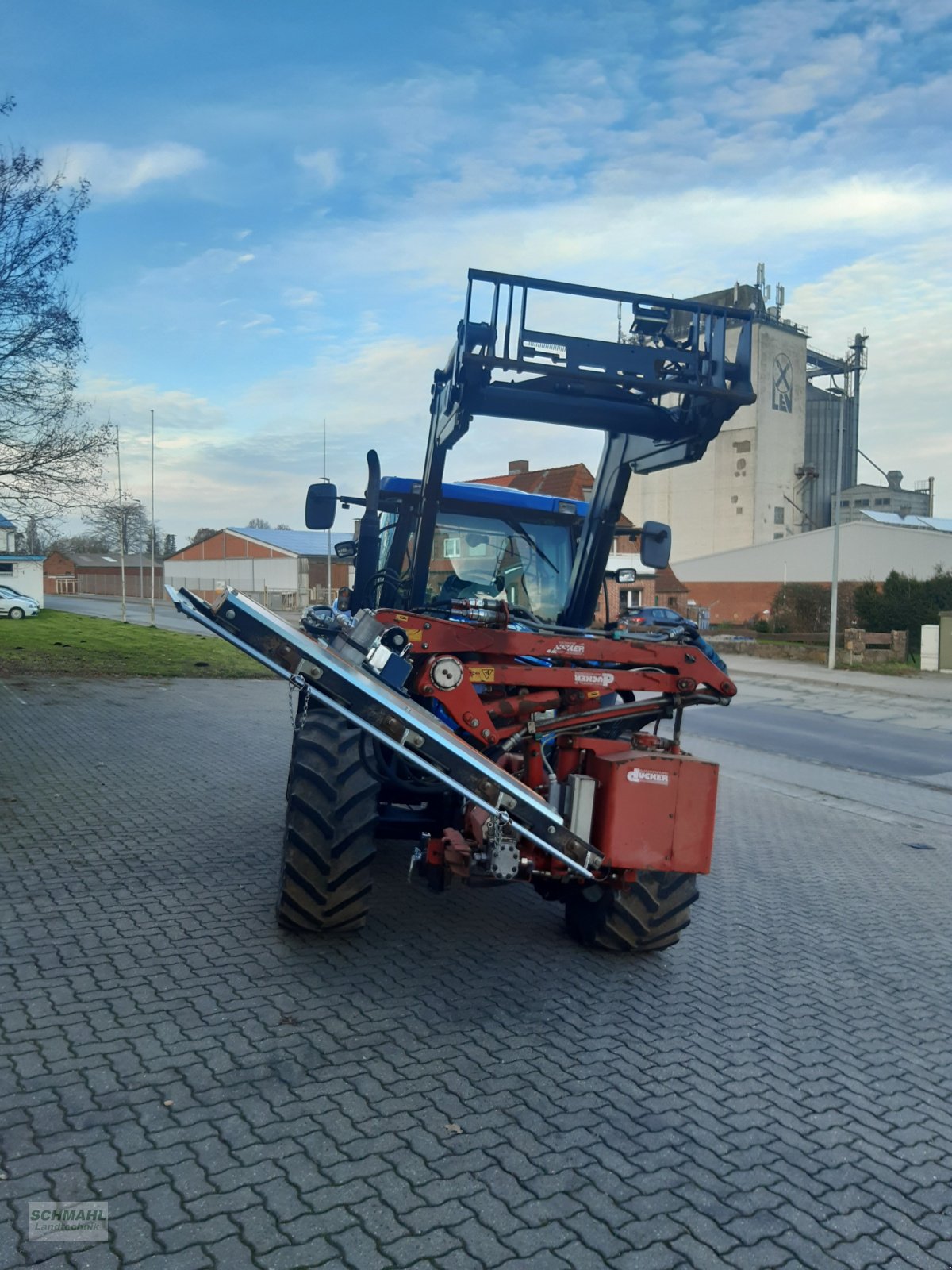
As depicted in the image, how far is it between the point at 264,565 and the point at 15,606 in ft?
106

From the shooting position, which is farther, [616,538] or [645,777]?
[616,538]

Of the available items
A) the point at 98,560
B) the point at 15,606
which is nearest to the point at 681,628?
the point at 15,606

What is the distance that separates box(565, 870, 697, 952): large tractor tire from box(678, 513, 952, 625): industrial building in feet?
119

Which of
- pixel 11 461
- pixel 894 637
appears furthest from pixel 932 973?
pixel 894 637

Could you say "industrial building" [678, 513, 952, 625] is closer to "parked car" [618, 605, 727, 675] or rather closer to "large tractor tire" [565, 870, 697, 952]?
"parked car" [618, 605, 727, 675]

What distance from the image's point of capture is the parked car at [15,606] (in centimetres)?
3775

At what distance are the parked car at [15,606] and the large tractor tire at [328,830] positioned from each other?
3650 centimetres

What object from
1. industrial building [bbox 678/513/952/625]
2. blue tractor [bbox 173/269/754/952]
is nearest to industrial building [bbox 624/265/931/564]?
industrial building [bbox 678/513/952/625]

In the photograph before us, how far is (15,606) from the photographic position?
38.1 m

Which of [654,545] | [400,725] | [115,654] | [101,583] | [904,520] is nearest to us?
[400,725]

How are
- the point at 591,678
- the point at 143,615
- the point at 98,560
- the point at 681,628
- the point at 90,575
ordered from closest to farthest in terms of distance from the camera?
the point at 591,678 < the point at 681,628 < the point at 143,615 < the point at 90,575 < the point at 98,560

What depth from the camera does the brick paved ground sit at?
9.77ft

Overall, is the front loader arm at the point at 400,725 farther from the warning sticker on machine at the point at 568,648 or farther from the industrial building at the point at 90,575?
the industrial building at the point at 90,575

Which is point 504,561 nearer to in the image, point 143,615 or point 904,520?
point 143,615
